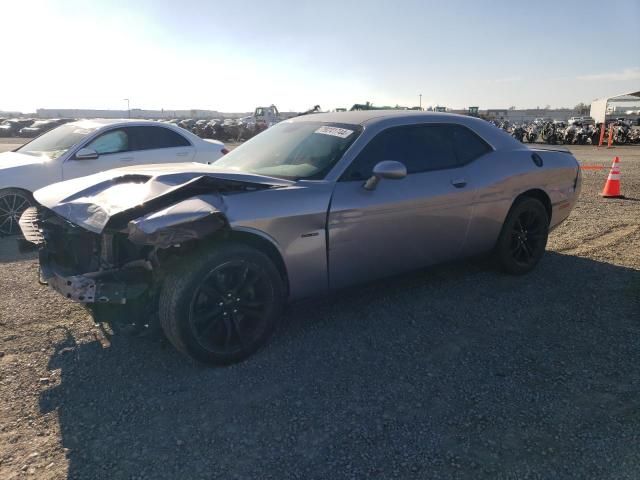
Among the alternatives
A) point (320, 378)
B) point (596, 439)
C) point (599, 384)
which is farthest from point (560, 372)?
point (320, 378)

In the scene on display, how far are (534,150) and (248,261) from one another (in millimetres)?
3425

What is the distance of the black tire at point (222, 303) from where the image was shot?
10.1 feet

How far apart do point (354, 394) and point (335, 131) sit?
2111 mm

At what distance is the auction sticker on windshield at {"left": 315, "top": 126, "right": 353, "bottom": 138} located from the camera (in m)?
4.04

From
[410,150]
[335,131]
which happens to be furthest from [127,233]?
[410,150]

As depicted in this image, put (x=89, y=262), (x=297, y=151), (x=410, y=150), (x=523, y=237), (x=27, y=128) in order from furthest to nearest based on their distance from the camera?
(x=27, y=128) < (x=523, y=237) < (x=410, y=150) < (x=297, y=151) < (x=89, y=262)

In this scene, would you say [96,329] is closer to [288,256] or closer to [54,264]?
[54,264]

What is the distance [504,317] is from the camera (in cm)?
411

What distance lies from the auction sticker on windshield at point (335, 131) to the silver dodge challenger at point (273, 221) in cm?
2

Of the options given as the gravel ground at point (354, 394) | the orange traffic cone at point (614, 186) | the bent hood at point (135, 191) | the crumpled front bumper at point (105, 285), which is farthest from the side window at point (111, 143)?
the orange traffic cone at point (614, 186)

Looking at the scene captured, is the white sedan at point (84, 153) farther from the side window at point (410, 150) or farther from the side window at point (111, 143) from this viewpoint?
the side window at point (410, 150)

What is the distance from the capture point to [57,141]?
7.64m

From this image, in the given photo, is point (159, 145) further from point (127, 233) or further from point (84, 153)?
point (127, 233)

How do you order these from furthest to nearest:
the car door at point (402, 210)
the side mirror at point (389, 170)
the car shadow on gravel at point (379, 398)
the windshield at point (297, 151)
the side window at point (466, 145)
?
the side window at point (466, 145) → the windshield at point (297, 151) → the car door at point (402, 210) → the side mirror at point (389, 170) → the car shadow on gravel at point (379, 398)
